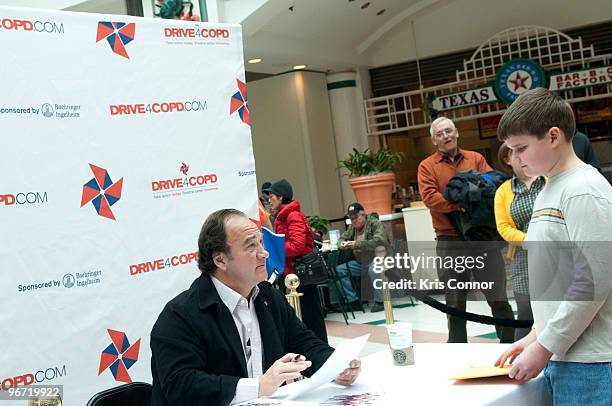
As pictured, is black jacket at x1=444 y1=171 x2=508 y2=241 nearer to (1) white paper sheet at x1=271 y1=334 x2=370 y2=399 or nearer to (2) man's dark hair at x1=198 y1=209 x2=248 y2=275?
(2) man's dark hair at x1=198 y1=209 x2=248 y2=275

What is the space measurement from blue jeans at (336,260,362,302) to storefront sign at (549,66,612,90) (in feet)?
13.7

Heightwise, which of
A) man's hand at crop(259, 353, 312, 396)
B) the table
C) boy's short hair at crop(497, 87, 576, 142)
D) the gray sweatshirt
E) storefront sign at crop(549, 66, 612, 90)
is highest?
storefront sign at crop(549, 66, 612, 90)

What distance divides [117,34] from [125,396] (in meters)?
2.25

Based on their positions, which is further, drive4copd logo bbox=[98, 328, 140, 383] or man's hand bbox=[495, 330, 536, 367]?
drive4copd logo bbox=[98, 328, 140, 383]

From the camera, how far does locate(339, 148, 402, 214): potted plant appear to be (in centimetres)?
1107

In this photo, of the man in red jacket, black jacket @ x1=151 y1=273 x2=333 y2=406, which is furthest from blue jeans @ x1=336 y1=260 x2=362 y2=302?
black jacket @ x1=151 y1=273 x2=333 y2=406

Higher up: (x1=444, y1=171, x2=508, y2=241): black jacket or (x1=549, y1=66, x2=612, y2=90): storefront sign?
(x1=549, y1=66, x2=612, y2=90): storefront sign

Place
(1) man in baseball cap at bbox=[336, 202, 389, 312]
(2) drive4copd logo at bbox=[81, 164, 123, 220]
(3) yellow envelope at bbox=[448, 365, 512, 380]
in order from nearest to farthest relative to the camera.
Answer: (3) yellow envelope at bbox=[448, 365, 512, 380] → (2) drive4copd logo at bbox=[81, 164, 123, 220] → (1) man in baseball cap at bbox=[336, 202, 389, 312]

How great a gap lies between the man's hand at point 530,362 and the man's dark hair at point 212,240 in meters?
1.12

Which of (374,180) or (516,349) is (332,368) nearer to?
(516,349)

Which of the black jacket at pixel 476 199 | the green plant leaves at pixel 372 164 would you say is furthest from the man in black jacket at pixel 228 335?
the green plant leaves at pixel 372 164

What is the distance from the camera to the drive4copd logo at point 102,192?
4.07 metres

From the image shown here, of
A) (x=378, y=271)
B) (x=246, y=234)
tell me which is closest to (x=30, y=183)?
(x=246, y=234)

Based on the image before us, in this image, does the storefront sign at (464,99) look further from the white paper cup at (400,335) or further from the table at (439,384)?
the white paper cup at (400,335)
